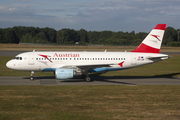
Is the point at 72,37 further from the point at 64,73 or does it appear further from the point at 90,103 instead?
the point at 90,103

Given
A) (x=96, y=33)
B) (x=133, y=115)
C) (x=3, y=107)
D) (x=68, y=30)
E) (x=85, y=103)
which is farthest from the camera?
(x=96, y=33)

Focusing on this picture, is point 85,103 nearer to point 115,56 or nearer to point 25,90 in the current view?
point 25,90

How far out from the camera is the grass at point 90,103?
1420cm

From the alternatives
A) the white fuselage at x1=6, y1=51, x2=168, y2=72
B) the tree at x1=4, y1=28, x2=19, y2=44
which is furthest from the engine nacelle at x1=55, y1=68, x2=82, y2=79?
the tree at x1=4, y1=28, x2=19, y2=44

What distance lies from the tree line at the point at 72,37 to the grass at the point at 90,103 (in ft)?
386

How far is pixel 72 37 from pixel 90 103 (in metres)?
159

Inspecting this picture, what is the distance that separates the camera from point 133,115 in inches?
560

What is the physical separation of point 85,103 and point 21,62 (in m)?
13.9

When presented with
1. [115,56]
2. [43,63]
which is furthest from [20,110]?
[115,56]

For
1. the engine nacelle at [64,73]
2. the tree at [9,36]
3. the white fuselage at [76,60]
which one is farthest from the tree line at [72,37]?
the engine nacelle at [64,73]

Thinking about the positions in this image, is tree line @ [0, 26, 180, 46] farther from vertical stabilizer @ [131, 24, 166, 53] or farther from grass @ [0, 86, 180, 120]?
grass @ [0, 86, 180, 120]

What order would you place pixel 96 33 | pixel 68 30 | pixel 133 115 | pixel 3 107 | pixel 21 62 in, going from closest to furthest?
1. pixel 133 115
2. pixel 3 107
3. pixel 21 62
4. pixel 68 30
5. pixel 96 33

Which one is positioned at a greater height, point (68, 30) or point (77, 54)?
point (68, 30)

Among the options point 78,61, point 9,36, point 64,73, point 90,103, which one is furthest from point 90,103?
point 9,36
